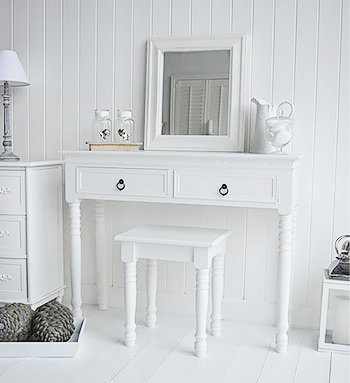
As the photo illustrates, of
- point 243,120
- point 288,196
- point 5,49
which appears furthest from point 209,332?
point 5,49

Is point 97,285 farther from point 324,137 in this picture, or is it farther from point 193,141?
point 324,137

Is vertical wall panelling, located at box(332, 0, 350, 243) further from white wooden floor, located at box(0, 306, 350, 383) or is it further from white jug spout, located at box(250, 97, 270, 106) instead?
white wooden floor, located at box(0, 306, 350, 383)

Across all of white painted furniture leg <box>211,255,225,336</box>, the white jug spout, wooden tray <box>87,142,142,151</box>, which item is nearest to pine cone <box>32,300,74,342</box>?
white painted furniture leg <box>211,255,225,336</box>

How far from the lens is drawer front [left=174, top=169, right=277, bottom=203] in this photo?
254 centimetres

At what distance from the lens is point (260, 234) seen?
2982 mm

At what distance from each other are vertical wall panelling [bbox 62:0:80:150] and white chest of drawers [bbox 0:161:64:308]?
11.6 inches

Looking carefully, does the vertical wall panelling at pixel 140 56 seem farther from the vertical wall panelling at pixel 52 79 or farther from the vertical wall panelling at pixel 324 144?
the vertical wall panelling at pixel 324 144

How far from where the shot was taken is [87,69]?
318cm

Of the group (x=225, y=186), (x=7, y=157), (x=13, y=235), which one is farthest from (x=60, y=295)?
(x=225, y=186)

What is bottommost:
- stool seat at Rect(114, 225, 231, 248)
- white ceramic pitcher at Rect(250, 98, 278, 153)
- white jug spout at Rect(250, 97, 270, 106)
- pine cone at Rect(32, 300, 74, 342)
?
pine cone at Rect(32, 300, 74, 342)

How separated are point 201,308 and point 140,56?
4.49 feet

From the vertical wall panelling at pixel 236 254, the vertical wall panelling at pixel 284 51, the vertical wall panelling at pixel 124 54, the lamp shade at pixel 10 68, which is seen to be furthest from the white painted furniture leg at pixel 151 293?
the lamp shade at pixel 10 68

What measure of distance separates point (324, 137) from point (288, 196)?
0.49 meters

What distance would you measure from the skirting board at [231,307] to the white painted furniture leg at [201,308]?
56 cm
